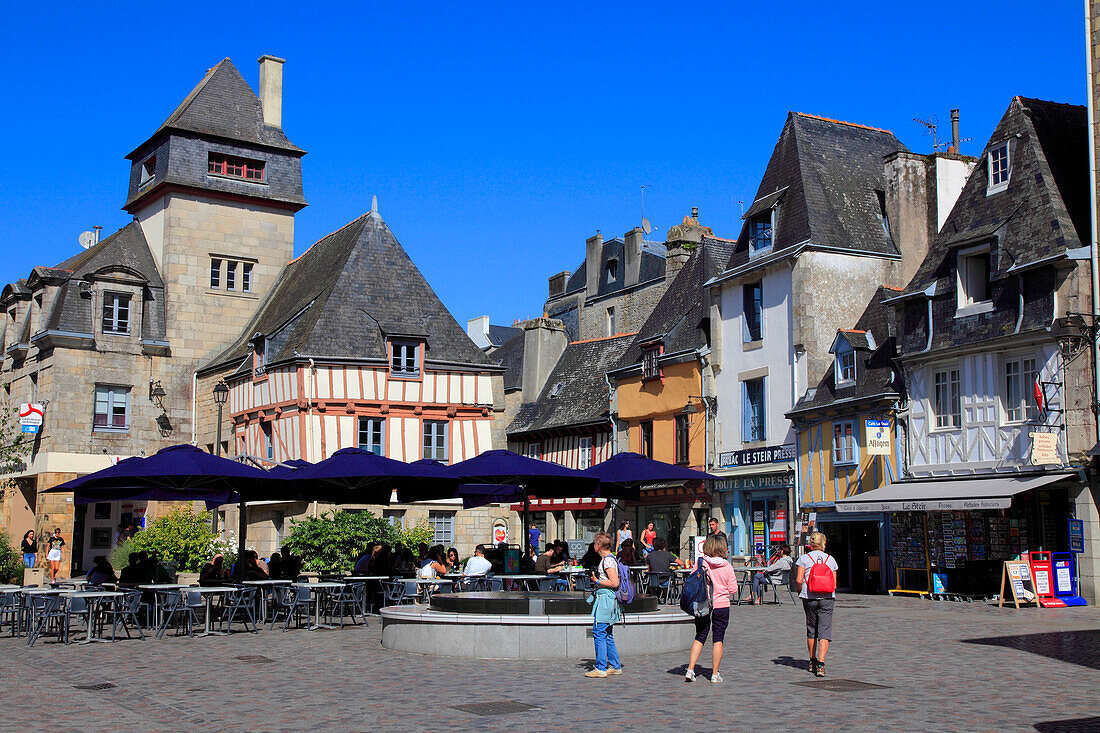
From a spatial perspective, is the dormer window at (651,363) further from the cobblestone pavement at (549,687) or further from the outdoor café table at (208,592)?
the outdoor café table at (208,592)

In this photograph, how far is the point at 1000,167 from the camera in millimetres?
21500

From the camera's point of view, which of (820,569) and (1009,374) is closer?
(820,569)

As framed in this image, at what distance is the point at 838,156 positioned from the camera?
2770 centimetres

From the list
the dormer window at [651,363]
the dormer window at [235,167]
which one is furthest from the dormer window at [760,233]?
the dormer window at [235,167]

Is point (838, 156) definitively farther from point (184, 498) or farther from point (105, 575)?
point (105, 575)

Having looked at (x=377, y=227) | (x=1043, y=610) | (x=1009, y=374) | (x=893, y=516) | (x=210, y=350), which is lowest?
(x=1043, y=610)

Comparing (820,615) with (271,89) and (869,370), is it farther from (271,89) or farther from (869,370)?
(271,89)

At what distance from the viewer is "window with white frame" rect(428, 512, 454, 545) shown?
31.7 metres

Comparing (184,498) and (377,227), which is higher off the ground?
(377,227)

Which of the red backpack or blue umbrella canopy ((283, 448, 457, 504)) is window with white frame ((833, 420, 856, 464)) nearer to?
blue umbrella canopy ((283, 448, 457, 504))

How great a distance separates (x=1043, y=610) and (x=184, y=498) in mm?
12987

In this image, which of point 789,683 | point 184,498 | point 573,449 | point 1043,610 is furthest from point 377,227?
point 789,683

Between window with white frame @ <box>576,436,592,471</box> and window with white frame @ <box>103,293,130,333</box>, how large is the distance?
13703mm

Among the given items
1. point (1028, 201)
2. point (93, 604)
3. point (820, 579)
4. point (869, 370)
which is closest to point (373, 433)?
point (869, 370)
